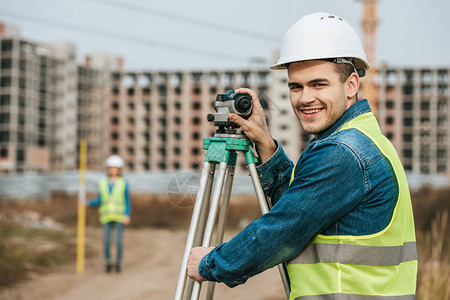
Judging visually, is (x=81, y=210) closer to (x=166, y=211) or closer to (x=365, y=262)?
(x=365, y=262)

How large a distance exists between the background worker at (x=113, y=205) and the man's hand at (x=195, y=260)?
252 inches

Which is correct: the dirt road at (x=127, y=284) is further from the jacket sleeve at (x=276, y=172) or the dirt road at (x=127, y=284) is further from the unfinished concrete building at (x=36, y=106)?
the unfinished concrete building at (x=36, y=106)

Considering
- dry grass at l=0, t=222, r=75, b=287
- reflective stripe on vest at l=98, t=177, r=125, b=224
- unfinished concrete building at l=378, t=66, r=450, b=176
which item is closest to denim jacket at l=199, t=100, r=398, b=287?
dry grass at l=0, t=222, r=75, b=287

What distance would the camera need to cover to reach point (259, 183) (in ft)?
6.82

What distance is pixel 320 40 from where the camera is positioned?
178 cm

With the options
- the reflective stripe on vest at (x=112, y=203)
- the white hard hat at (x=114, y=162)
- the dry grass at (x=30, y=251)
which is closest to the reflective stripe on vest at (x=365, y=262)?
the dry grass at (x=30, y=251)

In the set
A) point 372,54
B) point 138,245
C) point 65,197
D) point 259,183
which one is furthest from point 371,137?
point 372,54

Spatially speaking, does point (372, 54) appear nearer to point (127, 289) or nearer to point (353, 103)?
point (127, 289)

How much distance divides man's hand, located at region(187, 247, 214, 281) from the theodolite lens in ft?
1.64

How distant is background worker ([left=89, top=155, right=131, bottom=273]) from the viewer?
26.9 ft

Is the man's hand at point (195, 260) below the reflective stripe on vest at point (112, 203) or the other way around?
the other way around

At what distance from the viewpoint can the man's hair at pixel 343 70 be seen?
179 centimetres

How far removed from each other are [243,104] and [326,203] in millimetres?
561

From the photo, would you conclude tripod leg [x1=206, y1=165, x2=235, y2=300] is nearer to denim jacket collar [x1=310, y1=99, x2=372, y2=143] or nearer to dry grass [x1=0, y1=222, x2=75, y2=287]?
denim jacket collar [x1=310, y1=99, x2=372, y2=143]
